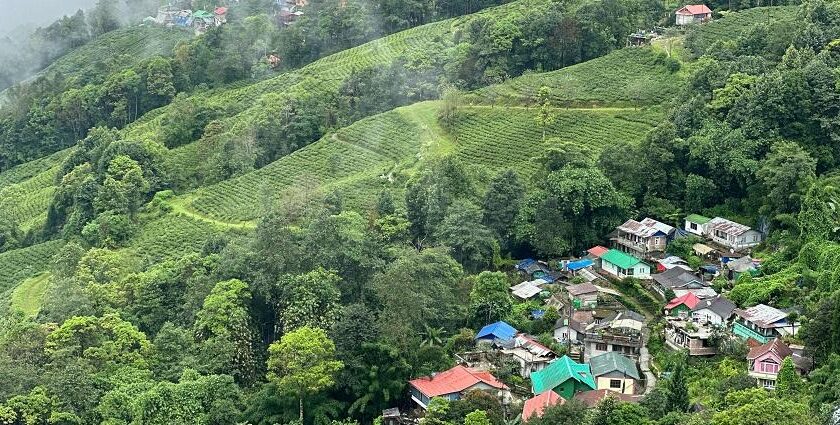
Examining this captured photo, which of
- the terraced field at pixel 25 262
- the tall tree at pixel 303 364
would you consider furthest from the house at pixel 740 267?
the terraced field at pixel 25 262

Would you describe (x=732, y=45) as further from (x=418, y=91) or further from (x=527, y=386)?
(x=527, y=386)

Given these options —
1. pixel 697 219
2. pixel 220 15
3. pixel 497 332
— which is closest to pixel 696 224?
pixel 697 219

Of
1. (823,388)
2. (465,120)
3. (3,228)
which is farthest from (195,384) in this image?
(3,228)

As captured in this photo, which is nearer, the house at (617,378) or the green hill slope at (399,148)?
the house at (617,378)

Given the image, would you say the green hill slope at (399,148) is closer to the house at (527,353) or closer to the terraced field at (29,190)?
the terraced field at (29,190)

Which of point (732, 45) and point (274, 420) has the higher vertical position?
point (732, 45)

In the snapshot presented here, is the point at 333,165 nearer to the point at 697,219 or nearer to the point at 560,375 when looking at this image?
the point at 697,219
